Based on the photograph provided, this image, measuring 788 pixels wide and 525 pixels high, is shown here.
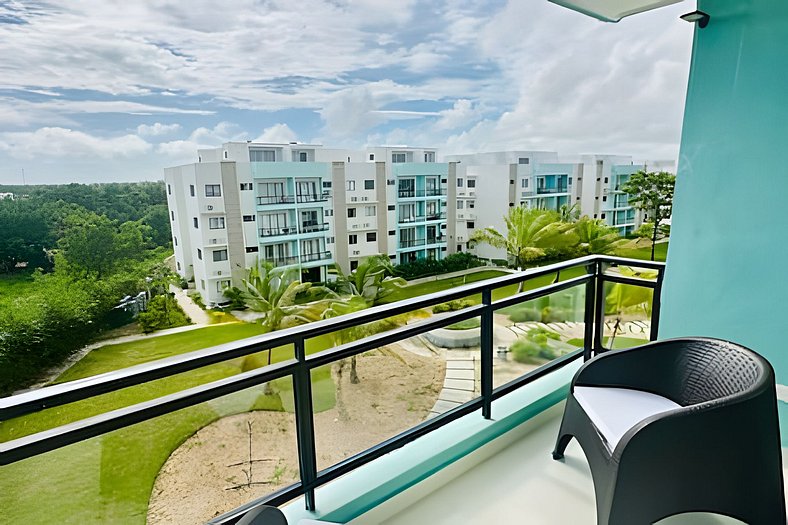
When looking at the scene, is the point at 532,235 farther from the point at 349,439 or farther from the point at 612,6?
the point at 349,439

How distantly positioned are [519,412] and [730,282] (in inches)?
53.2

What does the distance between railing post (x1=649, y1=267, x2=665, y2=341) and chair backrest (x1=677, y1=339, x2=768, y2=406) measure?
104 centimetres

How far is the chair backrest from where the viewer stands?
5.81ft

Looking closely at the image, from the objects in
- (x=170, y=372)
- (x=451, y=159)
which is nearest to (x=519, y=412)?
(x=170, y=372)

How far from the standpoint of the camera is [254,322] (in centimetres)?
1991

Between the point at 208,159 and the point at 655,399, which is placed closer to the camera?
the point at 655,399

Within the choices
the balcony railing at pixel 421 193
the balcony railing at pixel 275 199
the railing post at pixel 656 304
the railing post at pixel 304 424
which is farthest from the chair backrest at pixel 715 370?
the balcony railing at pixel 421 193

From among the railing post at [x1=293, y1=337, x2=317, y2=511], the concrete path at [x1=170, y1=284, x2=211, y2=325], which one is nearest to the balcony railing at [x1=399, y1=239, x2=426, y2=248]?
the concrete path at [x1=170, y1=284, x2=211, y2=325]

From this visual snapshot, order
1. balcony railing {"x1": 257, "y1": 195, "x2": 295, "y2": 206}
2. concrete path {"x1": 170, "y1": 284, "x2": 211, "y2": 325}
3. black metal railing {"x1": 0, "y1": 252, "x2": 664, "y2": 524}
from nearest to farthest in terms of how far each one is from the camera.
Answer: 1. black metal railing {"x1": 0, "y1": 252, "x2": 664, "y2": 524}
2. concrete path {"x1": 170, "y1": 284, "x2": 211, "y2": 325}
3. balcony railing {"x1": 257, "y1": 195, "x2": 295, "y2": 206}

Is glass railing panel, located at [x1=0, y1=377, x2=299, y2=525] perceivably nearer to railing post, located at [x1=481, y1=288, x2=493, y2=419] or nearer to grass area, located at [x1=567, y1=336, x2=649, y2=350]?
railing post, located at [x1=481, y1=288, x2=493, y2=419]

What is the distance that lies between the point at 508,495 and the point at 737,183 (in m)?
2.02

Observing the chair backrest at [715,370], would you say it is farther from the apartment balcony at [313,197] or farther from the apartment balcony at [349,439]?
the apartment balcony at [313,197]

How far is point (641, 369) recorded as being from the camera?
7.27ft

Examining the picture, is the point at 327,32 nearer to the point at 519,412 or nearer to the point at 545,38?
the point at 545,38
